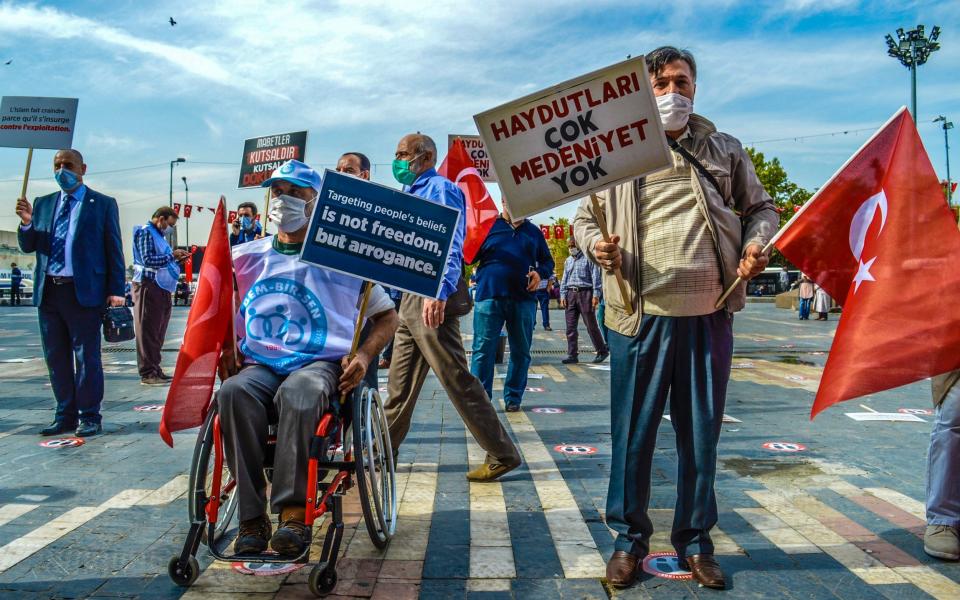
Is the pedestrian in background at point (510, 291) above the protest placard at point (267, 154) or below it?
below

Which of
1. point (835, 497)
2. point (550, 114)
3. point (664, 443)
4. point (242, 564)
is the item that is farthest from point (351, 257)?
point (664, 443)

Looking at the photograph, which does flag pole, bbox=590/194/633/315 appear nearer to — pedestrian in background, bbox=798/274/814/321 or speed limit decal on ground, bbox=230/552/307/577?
speed limit decal on ground, bbox=230/552/307/577

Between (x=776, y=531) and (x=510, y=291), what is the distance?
346 cm

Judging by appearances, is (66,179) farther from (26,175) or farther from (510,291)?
(510,291)

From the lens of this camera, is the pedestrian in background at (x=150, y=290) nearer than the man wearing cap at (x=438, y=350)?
No

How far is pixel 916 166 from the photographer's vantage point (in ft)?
11.1

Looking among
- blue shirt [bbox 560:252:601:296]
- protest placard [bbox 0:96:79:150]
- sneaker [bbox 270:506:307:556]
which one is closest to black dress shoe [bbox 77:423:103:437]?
protest placard [bbox 0:96:79:150]

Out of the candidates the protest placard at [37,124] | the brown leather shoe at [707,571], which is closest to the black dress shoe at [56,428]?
the protest placard at [37,124]

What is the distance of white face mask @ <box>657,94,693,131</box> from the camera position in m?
3.25

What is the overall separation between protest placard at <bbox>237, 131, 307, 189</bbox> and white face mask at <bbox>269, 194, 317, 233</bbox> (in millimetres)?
6180

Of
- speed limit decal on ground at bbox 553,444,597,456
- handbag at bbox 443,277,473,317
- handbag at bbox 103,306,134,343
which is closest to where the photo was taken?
handbag at bbox 443,277,473,317

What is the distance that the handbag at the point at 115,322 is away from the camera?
636 centimetres

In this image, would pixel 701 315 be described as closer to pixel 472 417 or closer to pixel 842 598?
pixel 842 598

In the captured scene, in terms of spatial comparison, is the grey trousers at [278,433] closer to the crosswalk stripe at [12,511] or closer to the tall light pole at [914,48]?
the crosswalk stripe at [12,511]
